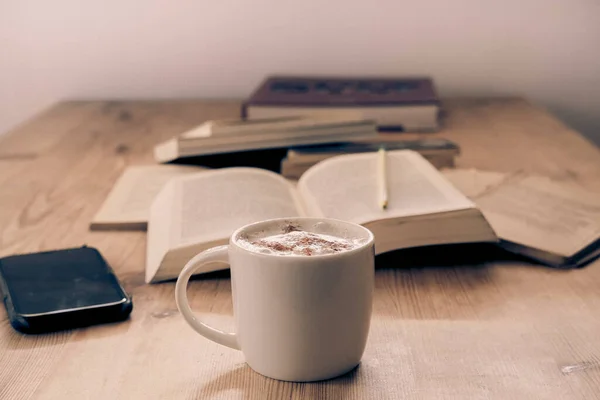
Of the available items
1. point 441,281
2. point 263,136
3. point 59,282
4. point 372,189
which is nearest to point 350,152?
point 263,136

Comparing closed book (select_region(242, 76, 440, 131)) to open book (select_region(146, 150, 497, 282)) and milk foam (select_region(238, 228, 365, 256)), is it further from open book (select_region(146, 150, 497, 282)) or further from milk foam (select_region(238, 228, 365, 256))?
milk foam (select_region(238, 228, 365, 256))

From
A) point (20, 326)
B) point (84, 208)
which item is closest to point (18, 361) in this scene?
point (20, 326)

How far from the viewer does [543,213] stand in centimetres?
92

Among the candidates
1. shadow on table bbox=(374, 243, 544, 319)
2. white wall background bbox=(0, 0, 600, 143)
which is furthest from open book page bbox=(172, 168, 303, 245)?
white wall background bbox=(0, 0, 600, 143)

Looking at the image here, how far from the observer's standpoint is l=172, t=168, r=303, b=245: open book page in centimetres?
81

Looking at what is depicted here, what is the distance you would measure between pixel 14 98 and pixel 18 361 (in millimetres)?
1545

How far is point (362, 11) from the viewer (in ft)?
6.16

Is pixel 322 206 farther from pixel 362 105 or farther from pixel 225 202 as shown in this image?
pixel 362 105

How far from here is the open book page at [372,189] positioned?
0.81m

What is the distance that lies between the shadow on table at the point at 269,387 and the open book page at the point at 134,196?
428mm

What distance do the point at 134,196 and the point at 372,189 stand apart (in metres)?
0.36

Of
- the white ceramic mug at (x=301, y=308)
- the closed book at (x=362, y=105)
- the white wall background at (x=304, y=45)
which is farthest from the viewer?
the white wall background at (x=304, y=45)

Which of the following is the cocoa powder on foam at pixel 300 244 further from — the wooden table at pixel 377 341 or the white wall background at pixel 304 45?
the white wall background at pixel 304 45

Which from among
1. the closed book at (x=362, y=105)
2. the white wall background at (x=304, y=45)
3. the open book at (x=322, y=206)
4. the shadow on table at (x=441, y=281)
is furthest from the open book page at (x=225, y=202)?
the white wall background at (x=304, y=45)
